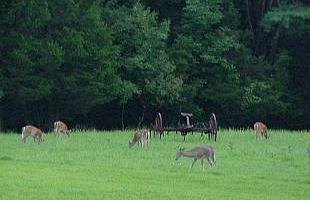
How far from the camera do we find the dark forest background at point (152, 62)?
39.0m

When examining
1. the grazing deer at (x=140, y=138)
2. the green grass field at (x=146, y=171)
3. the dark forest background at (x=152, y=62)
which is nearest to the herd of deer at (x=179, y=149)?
the grazing deer at (x=140, y=138)

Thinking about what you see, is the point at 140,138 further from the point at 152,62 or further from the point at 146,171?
the point at 152,62

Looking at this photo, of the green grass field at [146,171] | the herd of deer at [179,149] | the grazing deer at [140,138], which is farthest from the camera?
the grazing deer at [140,138]

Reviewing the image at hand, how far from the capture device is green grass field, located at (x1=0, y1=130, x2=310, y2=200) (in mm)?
16234

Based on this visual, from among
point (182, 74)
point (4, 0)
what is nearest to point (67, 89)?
point (4, 0)

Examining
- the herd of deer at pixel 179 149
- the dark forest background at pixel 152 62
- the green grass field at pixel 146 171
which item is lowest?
the green grass field at pixel 146 171

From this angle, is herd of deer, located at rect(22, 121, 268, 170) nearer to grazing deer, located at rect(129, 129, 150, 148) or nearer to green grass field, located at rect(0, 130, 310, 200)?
grazing deer, located at rect(129, 129, 150, 148)

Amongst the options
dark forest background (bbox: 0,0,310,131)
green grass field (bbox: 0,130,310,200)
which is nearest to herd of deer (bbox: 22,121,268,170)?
green grass field (bbox: 0,130,310,200)

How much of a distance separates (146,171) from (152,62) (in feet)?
77.2

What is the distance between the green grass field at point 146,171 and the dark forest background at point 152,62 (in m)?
9.93

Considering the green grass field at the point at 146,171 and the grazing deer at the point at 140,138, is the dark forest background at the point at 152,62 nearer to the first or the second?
the green grass field at the point at 146,171

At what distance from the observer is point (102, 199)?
1511 centimetres

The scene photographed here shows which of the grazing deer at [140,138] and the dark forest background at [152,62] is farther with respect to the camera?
the dark forest background at [152,62]

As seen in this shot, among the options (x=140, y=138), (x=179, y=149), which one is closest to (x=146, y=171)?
(x=179, y=149)
